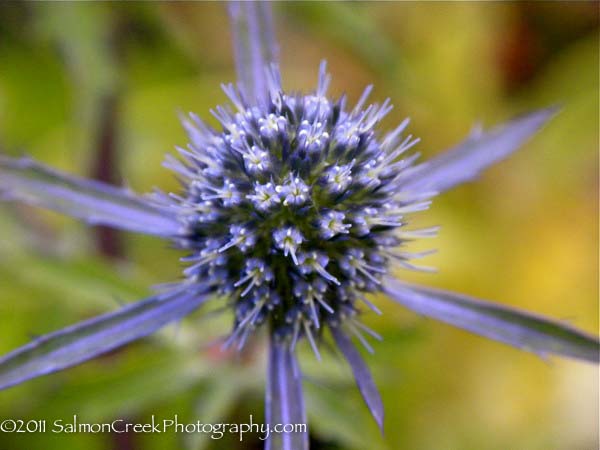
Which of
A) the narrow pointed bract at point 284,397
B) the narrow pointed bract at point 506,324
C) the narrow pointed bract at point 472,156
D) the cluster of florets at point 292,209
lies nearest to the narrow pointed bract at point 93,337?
the cluster of florets at point 292,209

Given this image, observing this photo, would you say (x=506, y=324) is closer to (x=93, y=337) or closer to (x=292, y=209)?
(x=292, y=209)

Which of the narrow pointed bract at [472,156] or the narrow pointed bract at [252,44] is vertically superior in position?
the narrow pointed bract at [252,44]

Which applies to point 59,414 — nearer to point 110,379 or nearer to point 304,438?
point 110,379

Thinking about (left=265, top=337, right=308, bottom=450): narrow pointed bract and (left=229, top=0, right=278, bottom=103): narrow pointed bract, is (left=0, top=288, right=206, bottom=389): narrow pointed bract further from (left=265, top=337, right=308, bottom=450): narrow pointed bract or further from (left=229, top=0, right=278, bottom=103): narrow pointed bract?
(left=229, top=0, right=278, bottom=103): narrow pointed bract

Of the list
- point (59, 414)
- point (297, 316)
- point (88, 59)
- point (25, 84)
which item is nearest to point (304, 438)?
point (297, 316)

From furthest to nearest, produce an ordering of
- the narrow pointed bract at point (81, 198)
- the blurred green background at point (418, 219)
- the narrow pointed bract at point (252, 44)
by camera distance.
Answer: the blurred green background at point (418, 219) < the narrow pointed bract at point (252, 44) < the narrow pointed bract at point (81, 198)

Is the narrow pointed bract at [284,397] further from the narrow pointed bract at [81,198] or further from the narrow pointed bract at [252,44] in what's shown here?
the narrow pointed bract at [252,44]

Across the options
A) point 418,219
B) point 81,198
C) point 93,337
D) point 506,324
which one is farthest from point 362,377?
point 418,219
